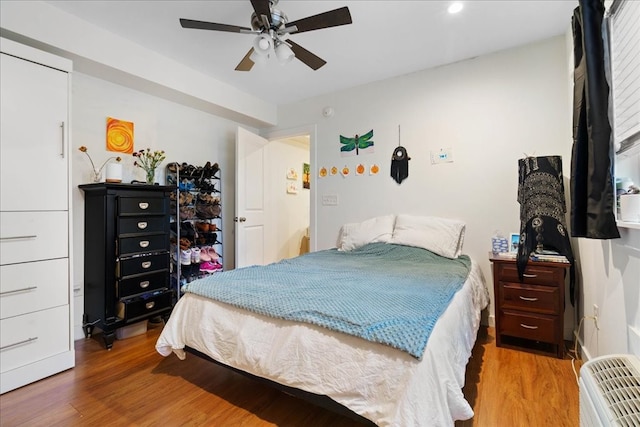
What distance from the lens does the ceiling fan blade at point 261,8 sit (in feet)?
5.52

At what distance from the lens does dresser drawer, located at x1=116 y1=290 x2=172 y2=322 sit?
7.94ft

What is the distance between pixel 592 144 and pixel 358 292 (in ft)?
4.27

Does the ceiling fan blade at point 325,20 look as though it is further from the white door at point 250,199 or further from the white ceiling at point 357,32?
the white door at point 250,199

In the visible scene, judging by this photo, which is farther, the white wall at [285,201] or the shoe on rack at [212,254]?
the white wall at [285,201]

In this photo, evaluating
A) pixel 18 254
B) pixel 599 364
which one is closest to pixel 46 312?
pixel 18 254

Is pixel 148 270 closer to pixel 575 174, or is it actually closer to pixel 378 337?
pixel 378 337

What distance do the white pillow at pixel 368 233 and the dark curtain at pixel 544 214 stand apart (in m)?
1.13

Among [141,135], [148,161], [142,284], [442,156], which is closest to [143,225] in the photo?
[142,284]

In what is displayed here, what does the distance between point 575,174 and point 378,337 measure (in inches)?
51.8

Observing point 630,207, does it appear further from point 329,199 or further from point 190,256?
point 190,256

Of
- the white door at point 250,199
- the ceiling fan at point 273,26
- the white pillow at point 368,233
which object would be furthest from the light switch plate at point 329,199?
the ceiling fan at point 273,26

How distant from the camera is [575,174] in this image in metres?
1.51

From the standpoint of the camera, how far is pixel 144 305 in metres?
2.55

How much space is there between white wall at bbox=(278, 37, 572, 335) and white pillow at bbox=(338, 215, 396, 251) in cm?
20
